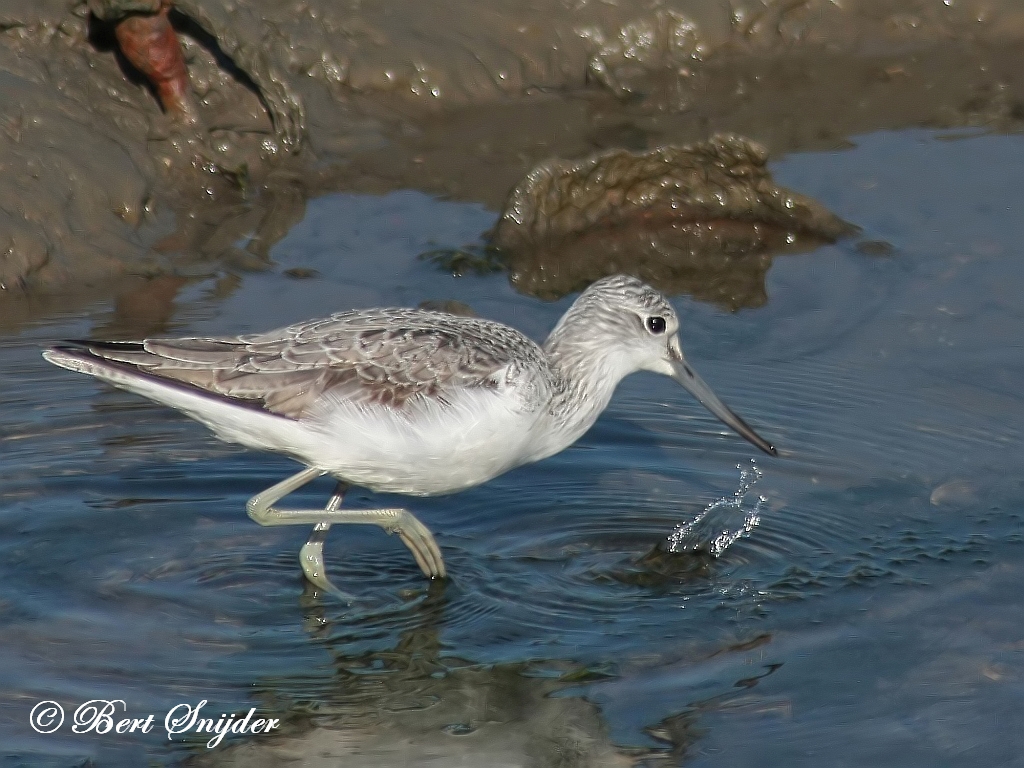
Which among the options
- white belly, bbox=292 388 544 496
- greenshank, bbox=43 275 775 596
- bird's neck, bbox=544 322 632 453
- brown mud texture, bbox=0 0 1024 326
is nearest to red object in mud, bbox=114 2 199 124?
brown mud texture, bbox=0 0 1024 326

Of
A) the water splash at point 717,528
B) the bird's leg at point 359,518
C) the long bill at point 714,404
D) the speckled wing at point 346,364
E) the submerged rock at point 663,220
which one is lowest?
the water splash at point 717,528

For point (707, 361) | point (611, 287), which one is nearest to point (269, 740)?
point (611, 287)

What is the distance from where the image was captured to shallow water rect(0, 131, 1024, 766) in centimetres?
562

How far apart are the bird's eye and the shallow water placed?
866mm

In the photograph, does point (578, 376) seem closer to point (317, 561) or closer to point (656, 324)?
point (656, 324)

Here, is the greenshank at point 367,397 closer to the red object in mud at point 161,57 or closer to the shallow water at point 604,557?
the shallow water at point 604,557

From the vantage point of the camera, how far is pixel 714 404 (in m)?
7.27

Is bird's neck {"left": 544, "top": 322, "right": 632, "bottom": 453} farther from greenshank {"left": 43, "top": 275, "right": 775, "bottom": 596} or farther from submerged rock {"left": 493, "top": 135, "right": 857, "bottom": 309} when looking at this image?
submerged rock {"left": 493, "top": 135, "right": 857, "bottom": 309}

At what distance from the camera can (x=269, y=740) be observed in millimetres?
5539

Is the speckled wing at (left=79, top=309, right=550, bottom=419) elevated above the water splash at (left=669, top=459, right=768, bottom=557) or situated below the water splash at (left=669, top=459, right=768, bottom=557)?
above

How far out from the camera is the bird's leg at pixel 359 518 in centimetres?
665

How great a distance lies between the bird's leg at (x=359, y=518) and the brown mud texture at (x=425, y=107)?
2.72 m

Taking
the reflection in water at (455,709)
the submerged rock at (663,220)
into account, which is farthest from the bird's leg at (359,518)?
the submerged rock at (663,220)

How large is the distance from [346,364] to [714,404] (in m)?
1.91
